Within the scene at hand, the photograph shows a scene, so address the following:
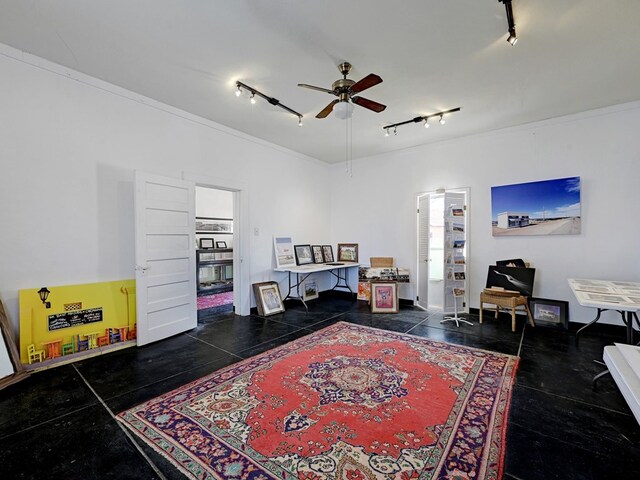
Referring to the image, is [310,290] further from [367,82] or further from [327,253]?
[367,82]

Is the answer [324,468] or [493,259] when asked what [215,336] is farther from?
[493,259]

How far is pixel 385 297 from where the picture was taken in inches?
207

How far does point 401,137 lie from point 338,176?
2039 mm

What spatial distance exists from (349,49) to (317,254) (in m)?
4.24

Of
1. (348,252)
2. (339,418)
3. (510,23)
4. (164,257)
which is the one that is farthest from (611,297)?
(164,257)

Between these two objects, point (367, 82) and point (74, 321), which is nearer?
point (367, 82)

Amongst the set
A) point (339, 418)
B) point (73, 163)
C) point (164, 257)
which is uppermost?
point (73, 163)

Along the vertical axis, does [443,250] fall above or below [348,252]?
above

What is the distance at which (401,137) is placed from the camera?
17.1 feet

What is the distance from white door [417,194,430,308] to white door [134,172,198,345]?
3.95 meters

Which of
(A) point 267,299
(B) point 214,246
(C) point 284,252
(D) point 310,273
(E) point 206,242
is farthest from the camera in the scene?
(B) point 214,246

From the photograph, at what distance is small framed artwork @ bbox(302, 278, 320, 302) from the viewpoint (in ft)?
20.1

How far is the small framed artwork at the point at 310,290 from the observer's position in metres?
6.14

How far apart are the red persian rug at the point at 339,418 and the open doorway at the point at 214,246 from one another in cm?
395
